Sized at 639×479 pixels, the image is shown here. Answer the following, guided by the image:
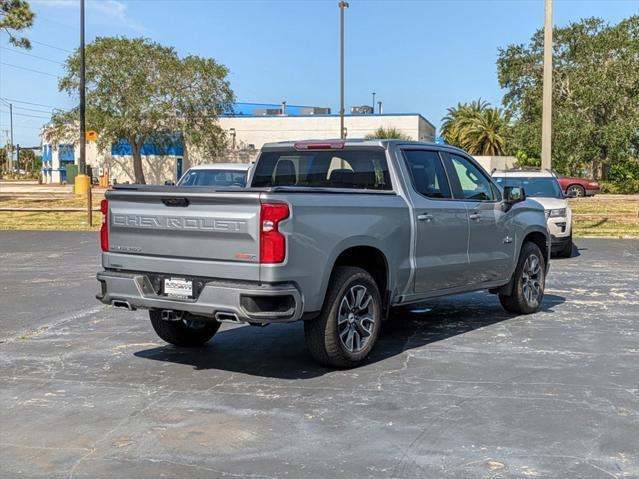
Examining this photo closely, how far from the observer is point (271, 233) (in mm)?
5898

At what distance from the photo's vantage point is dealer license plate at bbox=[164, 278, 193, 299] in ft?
20.6

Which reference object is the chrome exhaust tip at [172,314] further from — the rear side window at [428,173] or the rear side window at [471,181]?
the rear side window at [471,181]

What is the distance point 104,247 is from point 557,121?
40456 mm

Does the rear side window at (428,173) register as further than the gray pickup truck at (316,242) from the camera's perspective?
Yes

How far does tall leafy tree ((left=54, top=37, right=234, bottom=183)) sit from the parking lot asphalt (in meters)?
43.7

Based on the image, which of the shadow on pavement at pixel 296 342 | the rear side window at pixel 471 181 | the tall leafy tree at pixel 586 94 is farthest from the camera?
the tall leafy tree at pixel 586 94

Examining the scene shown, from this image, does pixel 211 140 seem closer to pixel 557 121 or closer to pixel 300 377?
pixel 557 121

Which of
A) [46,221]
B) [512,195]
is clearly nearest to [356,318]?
[512,195]

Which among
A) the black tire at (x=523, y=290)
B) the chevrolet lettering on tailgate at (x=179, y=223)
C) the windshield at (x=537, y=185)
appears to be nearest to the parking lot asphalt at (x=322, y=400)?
the black tire at (x=523, y=290)

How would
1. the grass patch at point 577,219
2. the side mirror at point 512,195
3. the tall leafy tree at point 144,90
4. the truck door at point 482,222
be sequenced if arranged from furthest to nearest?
the tall leafy tree at point 144,90 < the grass patch at point 577,219 < the side mirror at point 512,195 < the truck door at point 482,222

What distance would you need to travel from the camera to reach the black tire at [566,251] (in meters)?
15.3

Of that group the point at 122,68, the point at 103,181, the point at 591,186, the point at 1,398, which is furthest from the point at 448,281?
the point at 103,181

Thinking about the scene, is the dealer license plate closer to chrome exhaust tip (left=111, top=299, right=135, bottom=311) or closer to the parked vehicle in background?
chrome exhaust tip (left=111, top=299, right=135, bottom=311)

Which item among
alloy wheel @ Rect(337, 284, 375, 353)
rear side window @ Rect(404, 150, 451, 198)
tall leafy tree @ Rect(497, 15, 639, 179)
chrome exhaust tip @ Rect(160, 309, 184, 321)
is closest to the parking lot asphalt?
alloy wheel @ Rect(337, 284, 375, 353)
